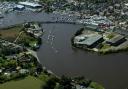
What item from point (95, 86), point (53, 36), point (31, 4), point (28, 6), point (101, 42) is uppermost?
point (31, 4)

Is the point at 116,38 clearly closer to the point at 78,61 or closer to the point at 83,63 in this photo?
the point at 78,61

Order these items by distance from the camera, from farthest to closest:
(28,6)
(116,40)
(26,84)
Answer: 1. (28,6)
2. (116,40)
3. (26,84)

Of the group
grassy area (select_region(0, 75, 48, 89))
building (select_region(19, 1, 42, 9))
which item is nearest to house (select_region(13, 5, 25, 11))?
building (select_region(19, 1, 42, 9))

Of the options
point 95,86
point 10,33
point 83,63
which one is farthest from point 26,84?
point 10,33

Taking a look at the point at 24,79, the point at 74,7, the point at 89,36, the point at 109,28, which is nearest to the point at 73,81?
the point at 24,79

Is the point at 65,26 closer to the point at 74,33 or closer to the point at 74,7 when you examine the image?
the point at 74,33

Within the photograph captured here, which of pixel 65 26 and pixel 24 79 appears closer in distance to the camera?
pixel 24 79

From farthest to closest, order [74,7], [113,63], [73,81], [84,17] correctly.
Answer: [74,7] < [84,17] < [113,63] < [73,81]
